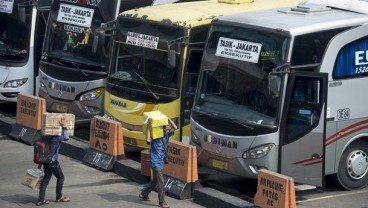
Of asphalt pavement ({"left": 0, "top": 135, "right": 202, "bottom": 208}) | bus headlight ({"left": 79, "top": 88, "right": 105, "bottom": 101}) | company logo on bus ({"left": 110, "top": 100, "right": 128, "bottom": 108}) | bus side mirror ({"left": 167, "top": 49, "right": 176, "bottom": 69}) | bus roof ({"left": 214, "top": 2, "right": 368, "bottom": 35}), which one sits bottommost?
asphalt pavement ({"left": 0, "top": 135, "right": 202, "bottom": 208})

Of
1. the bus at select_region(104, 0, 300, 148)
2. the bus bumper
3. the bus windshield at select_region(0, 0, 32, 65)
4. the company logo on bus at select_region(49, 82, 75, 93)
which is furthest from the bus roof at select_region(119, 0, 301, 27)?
the bus windshield at select_region(0, 0, 32, 65)

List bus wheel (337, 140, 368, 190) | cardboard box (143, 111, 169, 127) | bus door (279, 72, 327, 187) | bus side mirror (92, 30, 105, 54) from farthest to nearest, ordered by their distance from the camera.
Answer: bus side mirror (92, 30, 105, 54) → bus wheel (337, 140, 368, 190) → bus door (279, 72, 327, 187) → cardboard box (143, 111, 169, 127)

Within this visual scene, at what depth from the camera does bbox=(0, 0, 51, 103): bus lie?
21.8 meters

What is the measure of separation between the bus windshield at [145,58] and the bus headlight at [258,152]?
2383mm

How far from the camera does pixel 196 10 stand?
1875 cm

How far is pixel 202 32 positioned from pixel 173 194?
3220mm

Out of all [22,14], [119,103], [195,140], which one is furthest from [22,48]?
[195,140]

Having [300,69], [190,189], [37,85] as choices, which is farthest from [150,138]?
[37,85]

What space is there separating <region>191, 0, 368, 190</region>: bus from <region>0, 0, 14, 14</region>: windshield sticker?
22.4 ft

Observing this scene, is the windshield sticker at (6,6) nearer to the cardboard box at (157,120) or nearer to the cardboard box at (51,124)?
the cardboard box at (51,124)

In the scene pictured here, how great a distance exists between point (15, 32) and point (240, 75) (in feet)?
24.5

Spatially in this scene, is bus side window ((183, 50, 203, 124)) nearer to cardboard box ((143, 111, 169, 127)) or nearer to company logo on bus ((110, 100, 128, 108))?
company logo on bus ((110, 100, 128, 108))

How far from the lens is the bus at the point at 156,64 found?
1775 centimetres

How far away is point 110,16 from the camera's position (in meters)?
20.0
